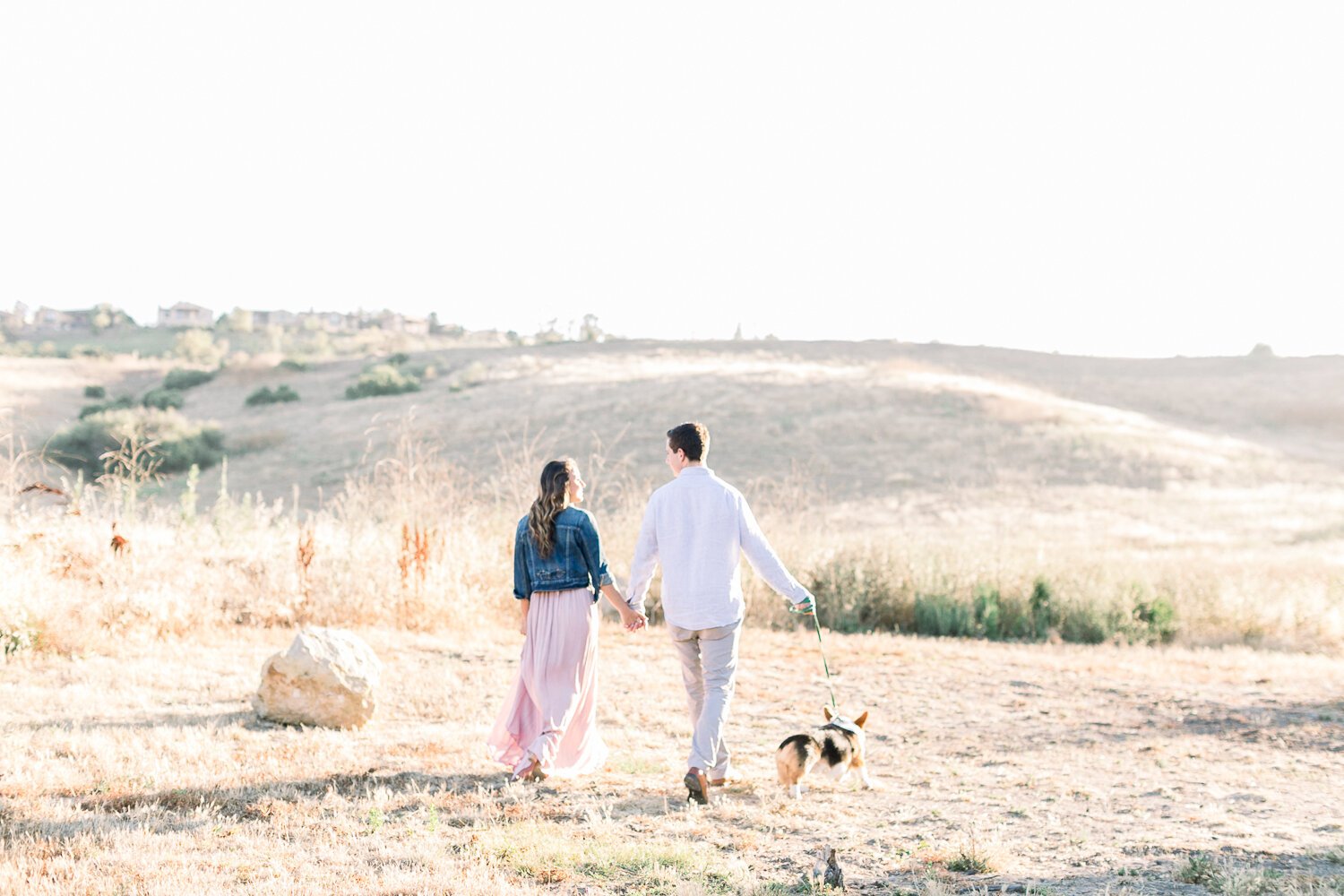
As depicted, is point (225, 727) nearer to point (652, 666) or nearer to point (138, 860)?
point (138, 860)

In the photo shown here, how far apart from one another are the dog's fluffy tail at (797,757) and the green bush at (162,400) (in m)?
40.4

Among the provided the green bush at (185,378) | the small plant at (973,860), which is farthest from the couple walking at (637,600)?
the green bush at (185,378)

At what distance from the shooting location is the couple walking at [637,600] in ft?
18.9

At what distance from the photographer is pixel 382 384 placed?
1690 inches

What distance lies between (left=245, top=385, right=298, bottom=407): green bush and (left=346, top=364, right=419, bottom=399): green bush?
83.7 inches

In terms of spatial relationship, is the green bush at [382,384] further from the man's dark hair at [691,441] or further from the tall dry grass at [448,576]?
the man's dark hair at [691,441]

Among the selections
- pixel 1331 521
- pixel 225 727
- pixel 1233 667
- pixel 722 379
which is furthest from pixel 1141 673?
pixel 722 379

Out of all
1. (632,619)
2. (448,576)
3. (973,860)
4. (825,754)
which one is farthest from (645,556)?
(448,576)

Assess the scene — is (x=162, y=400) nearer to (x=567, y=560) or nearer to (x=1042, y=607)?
(x=1042, y=607)

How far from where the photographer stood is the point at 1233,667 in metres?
11.0

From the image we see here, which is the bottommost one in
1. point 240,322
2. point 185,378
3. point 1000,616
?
point 1000,616

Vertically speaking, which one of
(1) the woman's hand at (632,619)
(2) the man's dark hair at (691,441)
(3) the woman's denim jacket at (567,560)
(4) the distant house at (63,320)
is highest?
(4) the distant house at (63,320)

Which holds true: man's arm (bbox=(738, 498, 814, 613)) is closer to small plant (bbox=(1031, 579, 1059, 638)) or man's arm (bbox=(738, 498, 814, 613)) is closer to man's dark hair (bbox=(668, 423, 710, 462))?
man's dark hair (bbox=(668, 423, 710, 462))

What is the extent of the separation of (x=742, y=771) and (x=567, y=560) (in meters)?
1.82
